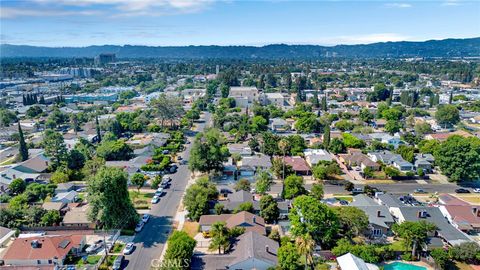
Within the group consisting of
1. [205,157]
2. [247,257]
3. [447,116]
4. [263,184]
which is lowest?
[247,257]

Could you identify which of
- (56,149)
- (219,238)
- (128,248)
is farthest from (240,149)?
(128,248)

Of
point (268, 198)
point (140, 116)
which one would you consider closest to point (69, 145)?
point (140, 116)

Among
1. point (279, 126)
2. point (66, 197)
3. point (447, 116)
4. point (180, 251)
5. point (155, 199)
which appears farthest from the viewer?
point (279, 126)

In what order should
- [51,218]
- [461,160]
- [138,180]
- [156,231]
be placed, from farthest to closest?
[461,160]
[138,180]
[51,218]
[156,231]

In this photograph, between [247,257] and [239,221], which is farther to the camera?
[239,221]

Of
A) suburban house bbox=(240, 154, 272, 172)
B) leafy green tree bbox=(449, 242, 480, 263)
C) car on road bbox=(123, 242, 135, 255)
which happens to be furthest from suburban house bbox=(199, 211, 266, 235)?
leafy green tree bbox=(449, 242, 480, 263)

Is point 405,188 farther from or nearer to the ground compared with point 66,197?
nearer to the ground

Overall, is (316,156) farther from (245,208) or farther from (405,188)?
(245,208)
